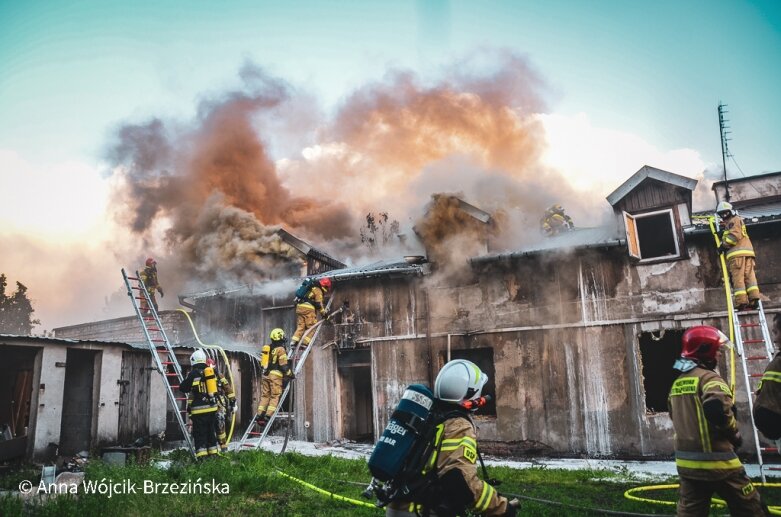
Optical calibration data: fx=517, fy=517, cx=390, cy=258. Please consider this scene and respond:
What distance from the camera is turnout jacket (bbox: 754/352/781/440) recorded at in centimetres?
391

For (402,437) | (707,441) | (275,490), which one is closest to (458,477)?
(402,437)

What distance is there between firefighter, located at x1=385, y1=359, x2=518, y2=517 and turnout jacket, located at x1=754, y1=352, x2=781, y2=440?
2.12 meters

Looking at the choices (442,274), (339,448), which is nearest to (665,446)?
(442,274)

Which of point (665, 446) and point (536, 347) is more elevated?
point (536, 347)

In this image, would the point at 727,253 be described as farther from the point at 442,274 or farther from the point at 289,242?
the point at 289,242

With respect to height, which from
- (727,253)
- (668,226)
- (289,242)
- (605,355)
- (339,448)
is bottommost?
(339,448)

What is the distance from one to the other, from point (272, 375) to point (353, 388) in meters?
4.15

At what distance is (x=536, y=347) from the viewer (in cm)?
1291

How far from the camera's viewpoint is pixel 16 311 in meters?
45.3

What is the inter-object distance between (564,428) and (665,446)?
2126mm

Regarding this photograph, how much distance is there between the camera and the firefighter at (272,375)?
11.7 m

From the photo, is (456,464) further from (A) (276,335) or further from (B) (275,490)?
(A) (276,335)

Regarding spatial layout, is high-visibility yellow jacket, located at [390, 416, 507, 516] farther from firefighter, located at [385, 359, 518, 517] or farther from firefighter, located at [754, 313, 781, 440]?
firefighter, located at [754, 313, 781, 440]

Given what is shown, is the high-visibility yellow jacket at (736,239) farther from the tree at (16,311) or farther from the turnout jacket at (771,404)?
the tree at (16,311)
